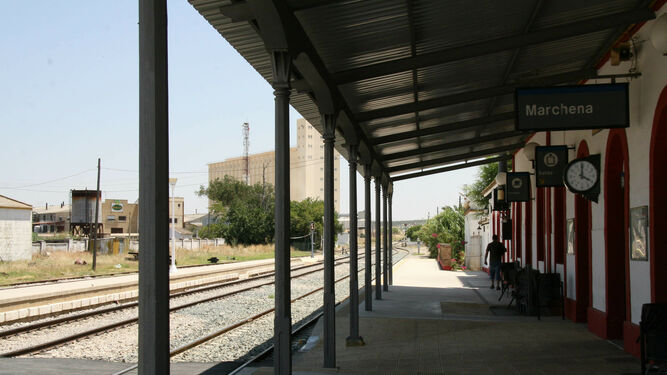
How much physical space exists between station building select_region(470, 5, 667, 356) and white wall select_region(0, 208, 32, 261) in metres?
33.7

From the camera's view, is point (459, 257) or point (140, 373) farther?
point (459, 257)

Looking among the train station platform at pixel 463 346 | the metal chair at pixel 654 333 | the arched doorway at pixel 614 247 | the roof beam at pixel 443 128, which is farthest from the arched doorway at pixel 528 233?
the metal chair at pixel 654 333

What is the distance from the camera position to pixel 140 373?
12.1 ft

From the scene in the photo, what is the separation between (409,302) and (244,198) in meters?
83.3

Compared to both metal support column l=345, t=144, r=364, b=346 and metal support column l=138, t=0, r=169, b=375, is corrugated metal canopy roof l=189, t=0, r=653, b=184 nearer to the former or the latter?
metal support column l=345, t=144, r=364, b=346

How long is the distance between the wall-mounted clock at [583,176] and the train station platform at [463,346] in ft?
7.08

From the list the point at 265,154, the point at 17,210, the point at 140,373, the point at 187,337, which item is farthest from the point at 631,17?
the point at 265,154

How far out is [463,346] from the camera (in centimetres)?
971

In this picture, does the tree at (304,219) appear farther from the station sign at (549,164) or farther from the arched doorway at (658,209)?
the arched doorway at (658,209)

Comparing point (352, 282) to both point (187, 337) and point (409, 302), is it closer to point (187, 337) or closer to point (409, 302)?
point (187, 337)

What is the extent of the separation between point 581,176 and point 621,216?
0.84 metres

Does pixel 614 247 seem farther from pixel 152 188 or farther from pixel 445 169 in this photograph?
pixel 445 169

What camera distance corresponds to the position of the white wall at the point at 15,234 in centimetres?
3975

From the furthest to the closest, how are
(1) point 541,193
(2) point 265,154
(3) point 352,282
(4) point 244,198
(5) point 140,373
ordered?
(2) point 265,154
(4) point 244,198
(1) point 541,193
(3) point 352,282
(5) point 140,373
